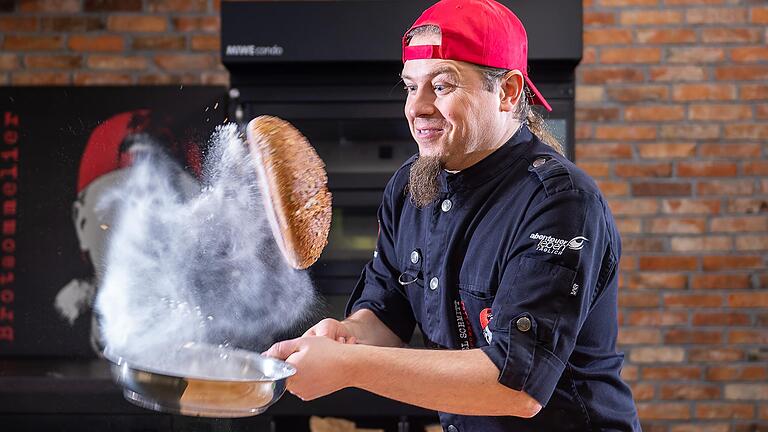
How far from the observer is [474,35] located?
1.34 metres

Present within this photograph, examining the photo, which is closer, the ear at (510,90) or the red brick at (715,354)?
the ear at (510,90)

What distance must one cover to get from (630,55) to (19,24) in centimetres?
223

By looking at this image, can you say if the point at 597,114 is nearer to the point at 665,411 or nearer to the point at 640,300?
the point at 640,300

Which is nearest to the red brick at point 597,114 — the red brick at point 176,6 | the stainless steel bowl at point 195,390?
the red brick at point 176,6

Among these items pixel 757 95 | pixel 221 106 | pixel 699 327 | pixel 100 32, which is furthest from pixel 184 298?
pixel 757 95

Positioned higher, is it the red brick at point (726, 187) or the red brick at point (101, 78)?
the red brick at point (101, 78)

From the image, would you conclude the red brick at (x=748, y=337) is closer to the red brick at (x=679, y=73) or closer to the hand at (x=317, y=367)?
the red brick at (x=679, y=73)

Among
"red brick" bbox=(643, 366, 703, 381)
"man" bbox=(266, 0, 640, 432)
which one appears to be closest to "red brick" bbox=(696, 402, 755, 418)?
"red brick" bbox=(643, 366, 703, 381)

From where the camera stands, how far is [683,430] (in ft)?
9.35

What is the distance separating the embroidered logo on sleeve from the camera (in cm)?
120

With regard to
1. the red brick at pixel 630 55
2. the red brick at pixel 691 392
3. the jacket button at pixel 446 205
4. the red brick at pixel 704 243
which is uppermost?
the red brick at pixel 630 55

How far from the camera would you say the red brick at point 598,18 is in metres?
2.88

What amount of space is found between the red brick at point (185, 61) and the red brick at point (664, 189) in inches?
64.0

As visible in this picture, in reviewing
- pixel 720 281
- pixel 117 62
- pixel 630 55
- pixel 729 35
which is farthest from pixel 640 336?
pixel 117 62
